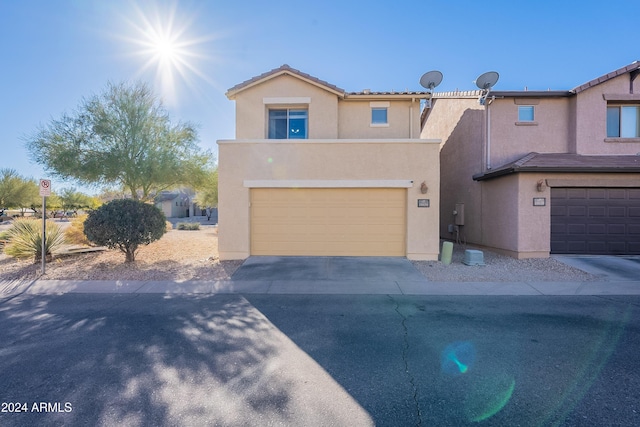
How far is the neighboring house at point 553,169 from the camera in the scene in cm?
1038

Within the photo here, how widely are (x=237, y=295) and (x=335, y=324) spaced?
2730 mm

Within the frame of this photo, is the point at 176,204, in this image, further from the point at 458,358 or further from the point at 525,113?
the point at 458,358

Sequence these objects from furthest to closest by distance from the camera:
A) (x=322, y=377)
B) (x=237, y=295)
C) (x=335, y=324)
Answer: (x=237, y=295), (x=335, y=324), (x=322, y=377)

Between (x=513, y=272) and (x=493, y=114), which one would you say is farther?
(x=493, y=114)

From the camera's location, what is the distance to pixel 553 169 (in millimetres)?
10117

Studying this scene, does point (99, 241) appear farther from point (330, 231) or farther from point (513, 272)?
point (513, 272)

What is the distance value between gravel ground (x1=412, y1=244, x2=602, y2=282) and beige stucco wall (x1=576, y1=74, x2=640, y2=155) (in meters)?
5.27

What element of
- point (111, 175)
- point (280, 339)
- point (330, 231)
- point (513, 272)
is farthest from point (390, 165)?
point (111, 175)

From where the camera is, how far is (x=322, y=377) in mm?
3434

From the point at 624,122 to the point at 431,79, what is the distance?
7.93 m

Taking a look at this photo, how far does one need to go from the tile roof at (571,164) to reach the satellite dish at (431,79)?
13.2 ft

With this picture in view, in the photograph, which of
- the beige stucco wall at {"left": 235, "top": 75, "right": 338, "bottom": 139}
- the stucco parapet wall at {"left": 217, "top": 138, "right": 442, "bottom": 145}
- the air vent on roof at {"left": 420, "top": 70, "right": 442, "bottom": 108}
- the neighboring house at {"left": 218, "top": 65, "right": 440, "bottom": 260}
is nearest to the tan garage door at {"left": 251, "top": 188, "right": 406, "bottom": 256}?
the neighboring house at {"left": 218, "top": 65, "right": 440, "bottom": 260}

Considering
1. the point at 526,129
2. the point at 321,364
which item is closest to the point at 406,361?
the point at 321,364

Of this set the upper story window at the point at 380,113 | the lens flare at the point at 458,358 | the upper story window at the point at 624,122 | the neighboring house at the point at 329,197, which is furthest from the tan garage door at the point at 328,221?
the upper story window at the point at 624,122
